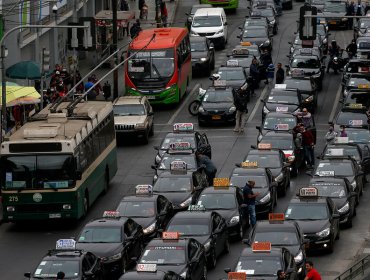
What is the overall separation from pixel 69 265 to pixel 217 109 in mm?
25491

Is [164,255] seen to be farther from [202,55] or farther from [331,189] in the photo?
[202,55]

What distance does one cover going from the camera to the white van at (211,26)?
277ft

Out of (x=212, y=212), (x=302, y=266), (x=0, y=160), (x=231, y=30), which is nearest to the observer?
(x=302, y=266)

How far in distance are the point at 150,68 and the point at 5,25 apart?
664 centimetres

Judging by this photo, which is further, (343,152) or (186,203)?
(343,152)

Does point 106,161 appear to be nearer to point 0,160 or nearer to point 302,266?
point 0,160

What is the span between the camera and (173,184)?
163ft

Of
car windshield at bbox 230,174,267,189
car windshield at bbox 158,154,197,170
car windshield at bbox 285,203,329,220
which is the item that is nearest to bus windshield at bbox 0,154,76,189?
car windshield at bbox 230,174,267,189

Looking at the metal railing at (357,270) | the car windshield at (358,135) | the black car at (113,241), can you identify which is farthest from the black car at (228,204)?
the car windshield at (358,135)

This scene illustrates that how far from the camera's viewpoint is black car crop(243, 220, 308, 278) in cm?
4184

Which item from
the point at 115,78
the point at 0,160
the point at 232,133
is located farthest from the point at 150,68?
the point at 0,160

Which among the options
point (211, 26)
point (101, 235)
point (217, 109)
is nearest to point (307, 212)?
point (101, 235)

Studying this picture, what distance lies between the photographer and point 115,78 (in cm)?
7100

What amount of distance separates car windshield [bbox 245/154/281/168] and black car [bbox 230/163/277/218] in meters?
1.63
